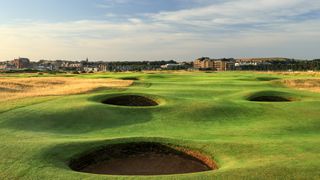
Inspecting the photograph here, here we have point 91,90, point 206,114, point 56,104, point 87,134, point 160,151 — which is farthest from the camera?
point 91,90

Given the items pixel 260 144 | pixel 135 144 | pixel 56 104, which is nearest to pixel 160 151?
pixel 135 144

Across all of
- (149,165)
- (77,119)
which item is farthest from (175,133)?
(77,119)

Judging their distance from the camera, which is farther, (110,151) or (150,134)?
(150,134)

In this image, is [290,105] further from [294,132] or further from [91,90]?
[91,90]

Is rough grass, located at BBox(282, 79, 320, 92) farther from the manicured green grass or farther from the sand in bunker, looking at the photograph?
the sand in bunker

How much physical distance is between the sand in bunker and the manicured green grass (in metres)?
0.89

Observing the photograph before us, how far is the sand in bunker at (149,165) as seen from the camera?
56.9ft

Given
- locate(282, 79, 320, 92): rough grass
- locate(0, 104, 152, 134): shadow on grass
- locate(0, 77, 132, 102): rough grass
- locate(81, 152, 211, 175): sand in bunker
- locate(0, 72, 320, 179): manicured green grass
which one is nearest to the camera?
locate(0, 72, 320, 179): manicured green grass

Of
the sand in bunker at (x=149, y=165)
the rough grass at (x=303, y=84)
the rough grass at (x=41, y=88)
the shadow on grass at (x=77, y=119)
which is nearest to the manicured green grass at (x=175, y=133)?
the shadow on grass at (x=77, y=119)

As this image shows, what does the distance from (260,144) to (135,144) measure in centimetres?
557

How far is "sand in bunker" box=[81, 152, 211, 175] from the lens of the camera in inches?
683

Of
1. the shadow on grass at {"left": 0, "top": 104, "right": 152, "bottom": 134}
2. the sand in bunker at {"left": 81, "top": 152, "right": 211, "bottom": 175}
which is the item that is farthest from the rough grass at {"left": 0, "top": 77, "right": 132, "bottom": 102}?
the sand in bunker at {"left": 81, "top": 152, "right": 211, "bottom": 175}

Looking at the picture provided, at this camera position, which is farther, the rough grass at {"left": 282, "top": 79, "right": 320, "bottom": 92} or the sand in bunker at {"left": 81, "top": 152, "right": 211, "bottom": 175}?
the rough grass at {"left": 282, "top": 79, "right": 320, "bottom": 92}

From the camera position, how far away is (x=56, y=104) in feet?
99.1
